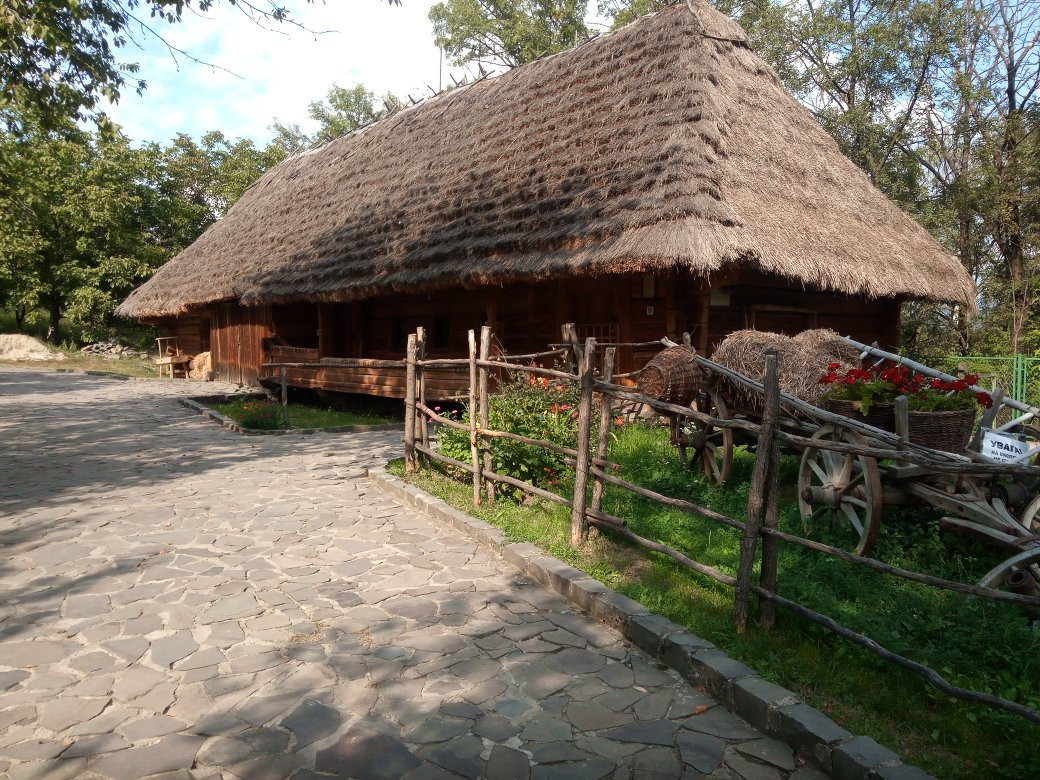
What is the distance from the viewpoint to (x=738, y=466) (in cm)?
665

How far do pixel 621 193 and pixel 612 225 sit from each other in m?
0.68

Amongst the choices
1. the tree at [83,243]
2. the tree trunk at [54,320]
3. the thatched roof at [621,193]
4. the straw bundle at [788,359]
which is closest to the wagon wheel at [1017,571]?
the straw bundle at [788,359]

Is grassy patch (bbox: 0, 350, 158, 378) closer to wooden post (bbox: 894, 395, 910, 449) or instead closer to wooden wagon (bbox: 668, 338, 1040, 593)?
wooden wagon (bbox: 668, 338, 1040, 593)

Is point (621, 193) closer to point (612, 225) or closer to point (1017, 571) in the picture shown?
point (612, 225)

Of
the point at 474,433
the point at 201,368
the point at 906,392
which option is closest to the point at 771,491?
the point at 906,392

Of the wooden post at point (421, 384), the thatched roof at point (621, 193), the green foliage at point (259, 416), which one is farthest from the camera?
the green foliage at point (259, 416)

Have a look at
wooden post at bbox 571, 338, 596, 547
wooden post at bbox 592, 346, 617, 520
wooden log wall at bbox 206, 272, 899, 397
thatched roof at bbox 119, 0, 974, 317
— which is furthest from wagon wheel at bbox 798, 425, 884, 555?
wooden log wall at bbox 206, 272, 899, 397

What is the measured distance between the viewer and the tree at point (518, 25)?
25.2m

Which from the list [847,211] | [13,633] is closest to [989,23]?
[847,211]

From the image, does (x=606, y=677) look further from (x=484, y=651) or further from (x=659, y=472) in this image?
(x=659, y=472)

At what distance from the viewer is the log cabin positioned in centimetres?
860

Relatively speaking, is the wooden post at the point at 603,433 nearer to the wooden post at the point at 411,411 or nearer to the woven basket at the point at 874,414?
the woven basket at the point at 874,414

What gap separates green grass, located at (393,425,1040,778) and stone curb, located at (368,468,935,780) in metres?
0.11

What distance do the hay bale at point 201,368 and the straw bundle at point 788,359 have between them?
16679 millimetres
